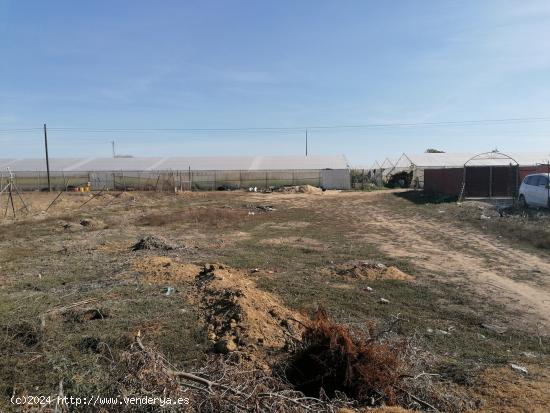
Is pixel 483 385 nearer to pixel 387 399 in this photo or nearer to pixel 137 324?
pixel 387 399

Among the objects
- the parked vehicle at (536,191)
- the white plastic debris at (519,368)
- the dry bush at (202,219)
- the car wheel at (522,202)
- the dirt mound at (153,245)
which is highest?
the parked vehicle at (536,191)

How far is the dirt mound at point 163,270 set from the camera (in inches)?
381

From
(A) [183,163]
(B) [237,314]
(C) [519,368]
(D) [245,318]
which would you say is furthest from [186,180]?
(C) [519,368]

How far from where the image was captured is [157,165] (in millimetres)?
61469

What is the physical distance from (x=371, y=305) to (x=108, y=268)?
6003 millimetres

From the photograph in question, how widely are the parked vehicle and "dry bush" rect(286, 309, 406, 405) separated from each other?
18495mm

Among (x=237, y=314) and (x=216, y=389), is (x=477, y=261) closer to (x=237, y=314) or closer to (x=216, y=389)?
(x=237, y=314)

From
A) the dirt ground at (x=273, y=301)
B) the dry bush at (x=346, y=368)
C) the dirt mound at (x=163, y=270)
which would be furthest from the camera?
the dirt mound at (x=163, y=270)

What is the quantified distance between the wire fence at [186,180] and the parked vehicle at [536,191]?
30.6 meters

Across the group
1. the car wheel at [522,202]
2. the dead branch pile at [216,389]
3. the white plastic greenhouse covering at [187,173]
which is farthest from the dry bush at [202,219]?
the white plastic greenhouse covering at [187,173]

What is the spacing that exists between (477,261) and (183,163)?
5252 cm

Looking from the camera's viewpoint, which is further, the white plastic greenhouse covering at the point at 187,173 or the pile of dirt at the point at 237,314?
the white plastic greenhouse covering at the point at 187,173

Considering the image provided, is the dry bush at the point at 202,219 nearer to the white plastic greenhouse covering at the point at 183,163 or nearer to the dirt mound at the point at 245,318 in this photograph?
the dirt mound at the point at 245,318

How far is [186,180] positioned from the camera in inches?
2117
